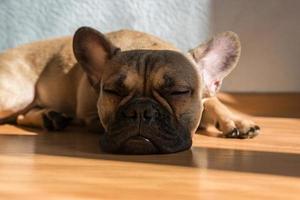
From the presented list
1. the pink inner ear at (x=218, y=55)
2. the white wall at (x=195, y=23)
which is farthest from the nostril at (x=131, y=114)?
the white wall at (x=195, y=23)

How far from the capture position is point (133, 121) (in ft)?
5.57

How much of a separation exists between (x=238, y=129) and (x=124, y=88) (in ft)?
1.44

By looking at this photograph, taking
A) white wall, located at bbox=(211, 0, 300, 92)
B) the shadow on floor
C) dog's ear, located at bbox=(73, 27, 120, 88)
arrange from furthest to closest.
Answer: white wall, located at bbox=(211, 0, 300, 92)
dog's ear, located at bbox=(73, 27, 120, 88)
the shadow on floor

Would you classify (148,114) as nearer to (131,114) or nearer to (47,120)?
(131,114)

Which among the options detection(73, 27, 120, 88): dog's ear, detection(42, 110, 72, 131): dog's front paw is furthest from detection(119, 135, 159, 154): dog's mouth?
detection(42, 110, 72, 131): dog's front paw

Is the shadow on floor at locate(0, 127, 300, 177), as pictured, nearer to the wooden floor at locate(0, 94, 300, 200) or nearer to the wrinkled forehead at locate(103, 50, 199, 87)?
the wooden floor at locate(0, 94, 300, 200)

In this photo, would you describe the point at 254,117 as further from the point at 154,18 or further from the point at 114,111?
the point at 114,111

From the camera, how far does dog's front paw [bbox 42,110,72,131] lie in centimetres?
224

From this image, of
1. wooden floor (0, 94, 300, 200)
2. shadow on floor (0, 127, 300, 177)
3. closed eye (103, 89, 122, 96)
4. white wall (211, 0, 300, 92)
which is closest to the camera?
wooden floor (0, 94, 300, 200)

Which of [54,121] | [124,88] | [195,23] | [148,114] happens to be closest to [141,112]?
Result: [148,114]

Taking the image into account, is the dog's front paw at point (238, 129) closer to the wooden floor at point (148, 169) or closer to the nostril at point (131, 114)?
the wooden floor at point (148, 169)

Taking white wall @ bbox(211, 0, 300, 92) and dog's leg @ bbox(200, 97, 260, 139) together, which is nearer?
dog's leg @ bbox(200, 97, 260, 139)

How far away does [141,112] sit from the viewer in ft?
5.56

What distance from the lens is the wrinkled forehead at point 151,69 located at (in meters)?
1.79
